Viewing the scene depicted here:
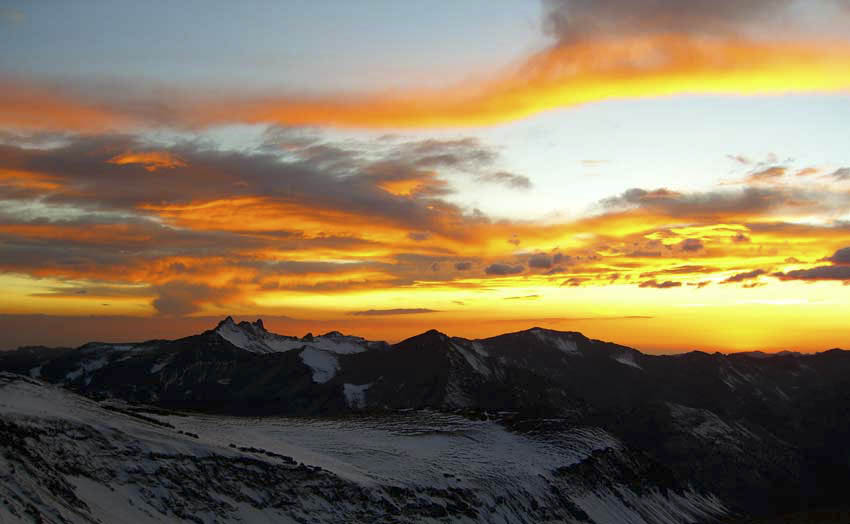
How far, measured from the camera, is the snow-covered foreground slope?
5731 cm

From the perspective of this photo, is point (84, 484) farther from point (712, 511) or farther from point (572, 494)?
point (712, 511)

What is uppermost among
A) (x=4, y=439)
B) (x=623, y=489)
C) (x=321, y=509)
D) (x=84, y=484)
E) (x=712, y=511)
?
(x=4, y=439)

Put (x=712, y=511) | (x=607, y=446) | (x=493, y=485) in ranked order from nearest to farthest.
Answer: (x=493, y=485), (x=607, y=446), (x=712, y=511)

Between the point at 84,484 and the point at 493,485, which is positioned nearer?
the point at 84,484

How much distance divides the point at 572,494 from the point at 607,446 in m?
30.9

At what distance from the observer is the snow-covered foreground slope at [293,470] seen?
5731cm

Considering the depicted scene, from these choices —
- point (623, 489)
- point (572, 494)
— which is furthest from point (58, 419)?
point (623, 489)

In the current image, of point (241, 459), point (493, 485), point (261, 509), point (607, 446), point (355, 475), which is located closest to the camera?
point (261, 509)

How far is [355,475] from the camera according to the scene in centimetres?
8369

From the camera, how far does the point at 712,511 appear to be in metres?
149

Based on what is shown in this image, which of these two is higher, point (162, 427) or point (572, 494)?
point (162, 427)

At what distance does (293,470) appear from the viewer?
252 ft

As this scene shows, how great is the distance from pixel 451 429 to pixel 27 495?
8130cm

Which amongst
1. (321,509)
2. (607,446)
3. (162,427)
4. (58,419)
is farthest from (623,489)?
(58,419)
